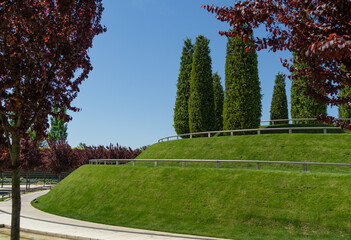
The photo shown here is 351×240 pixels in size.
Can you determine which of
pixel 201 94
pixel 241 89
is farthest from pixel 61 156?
pixel 241 89

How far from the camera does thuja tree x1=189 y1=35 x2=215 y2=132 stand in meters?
36.0

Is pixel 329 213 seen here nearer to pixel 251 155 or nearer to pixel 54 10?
pixel 251 155

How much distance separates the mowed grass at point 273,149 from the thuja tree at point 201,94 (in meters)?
6.23

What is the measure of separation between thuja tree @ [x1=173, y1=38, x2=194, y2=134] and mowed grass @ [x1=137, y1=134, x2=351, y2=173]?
9304 millimetres

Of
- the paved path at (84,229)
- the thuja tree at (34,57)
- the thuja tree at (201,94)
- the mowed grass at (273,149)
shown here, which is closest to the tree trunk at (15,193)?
the thuja tree at (34,57)

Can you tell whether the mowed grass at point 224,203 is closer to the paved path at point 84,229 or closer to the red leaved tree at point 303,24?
the paved path at point 84,229

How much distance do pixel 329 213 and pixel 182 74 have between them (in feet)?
94.1

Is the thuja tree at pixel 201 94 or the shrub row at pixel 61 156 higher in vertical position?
the thuja tree at pixel 201 94

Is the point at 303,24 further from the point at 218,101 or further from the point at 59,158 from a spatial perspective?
the point at 59,158

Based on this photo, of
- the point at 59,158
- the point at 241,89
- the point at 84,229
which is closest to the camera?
the point at 84,229

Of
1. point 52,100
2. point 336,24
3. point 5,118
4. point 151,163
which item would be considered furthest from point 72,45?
point 151,163

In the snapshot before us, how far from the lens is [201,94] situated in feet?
119

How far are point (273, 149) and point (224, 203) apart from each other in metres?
9.44

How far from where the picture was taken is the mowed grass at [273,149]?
22422 mm
